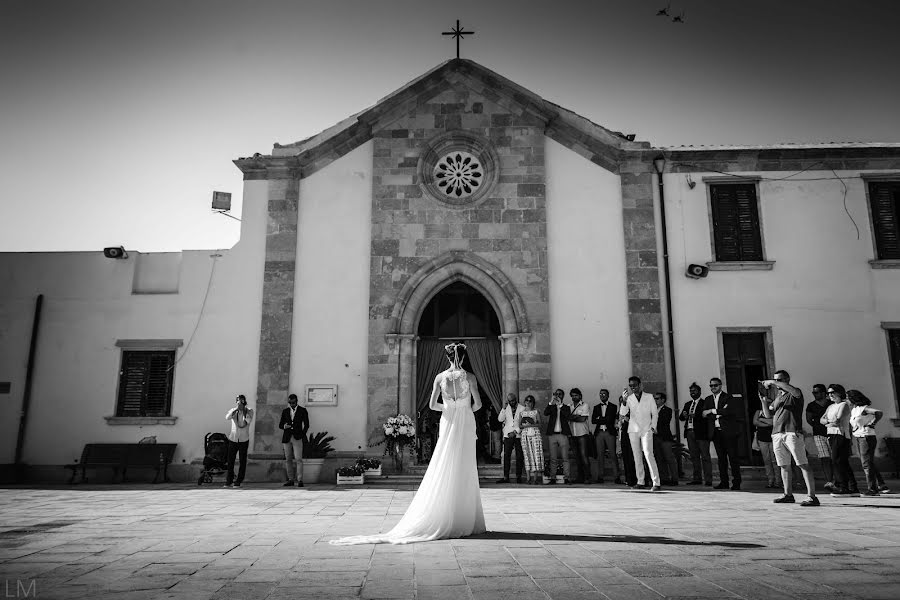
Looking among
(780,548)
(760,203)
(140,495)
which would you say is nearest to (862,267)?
(760,203)

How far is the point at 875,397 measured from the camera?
551 inches

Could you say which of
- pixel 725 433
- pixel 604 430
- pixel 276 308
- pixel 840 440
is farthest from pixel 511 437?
pixel 276 308

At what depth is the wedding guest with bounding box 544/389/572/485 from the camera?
13.1 metres

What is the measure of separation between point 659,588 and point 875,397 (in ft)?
41.1

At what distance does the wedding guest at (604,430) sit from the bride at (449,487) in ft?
21.7

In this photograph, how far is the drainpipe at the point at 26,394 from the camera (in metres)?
14.3

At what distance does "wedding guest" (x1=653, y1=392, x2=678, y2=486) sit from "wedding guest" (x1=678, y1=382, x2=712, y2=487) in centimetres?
32

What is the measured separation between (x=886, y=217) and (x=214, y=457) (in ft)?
52.1

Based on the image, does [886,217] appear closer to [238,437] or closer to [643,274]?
[643,274]

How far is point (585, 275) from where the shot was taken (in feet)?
48.2

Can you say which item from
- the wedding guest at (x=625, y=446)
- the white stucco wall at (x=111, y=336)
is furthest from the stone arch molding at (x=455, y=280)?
the white stucco wall at (x=111, y=336)

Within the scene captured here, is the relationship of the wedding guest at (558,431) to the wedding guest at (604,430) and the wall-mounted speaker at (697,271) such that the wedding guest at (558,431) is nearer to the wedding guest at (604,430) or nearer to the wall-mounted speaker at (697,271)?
the wedding guest at (604,430)

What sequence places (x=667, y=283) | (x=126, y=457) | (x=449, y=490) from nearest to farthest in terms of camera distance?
(x=449, y=490) < (x=126, y=457) < (x=667, y=283)

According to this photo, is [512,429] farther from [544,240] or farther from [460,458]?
[460,458]
